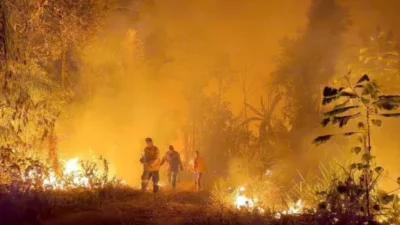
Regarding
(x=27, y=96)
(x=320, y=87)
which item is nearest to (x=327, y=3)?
(x=320, y=87)

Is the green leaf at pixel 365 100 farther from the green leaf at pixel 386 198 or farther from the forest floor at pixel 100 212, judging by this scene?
the forest floor at pixel 100 212

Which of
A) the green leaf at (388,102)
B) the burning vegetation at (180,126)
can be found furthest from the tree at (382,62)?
the green leaf at (388,102)

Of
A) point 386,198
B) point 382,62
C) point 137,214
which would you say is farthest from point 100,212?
point 382,62

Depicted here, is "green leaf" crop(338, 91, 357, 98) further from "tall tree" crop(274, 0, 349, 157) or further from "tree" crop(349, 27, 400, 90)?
"tall tree" crop(274, 0, 349, 157)

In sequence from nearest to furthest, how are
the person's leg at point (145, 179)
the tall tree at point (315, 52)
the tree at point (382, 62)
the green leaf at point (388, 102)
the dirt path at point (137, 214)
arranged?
1. the green leaf at point (388, 102)
2. the dirt path at point (137, 214)
3. the person's leg at point (145, 179)
4. the tree at point (382, 62)
5. the tall tree at point (315, 52)

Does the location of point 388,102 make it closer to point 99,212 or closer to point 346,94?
point 346,94

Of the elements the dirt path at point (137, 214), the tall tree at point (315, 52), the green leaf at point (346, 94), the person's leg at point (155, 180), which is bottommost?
the dirt path at point (137, 214)

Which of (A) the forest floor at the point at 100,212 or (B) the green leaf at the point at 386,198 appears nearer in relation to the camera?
(B) the green leaf at the point at 386,198

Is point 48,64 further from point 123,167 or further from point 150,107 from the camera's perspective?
point 150,107

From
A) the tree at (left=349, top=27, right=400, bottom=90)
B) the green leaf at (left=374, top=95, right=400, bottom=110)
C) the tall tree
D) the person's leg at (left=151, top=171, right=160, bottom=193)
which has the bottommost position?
the person's leg at (left=151, top=171, right=160, bottom=193)

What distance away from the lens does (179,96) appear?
39.0 m

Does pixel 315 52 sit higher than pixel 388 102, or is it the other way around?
pixel 315 52

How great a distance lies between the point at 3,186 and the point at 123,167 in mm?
20605

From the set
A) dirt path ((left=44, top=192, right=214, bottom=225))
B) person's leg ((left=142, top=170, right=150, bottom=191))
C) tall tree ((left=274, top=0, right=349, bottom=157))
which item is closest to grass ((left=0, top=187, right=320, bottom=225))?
dirt path ((left=44, top=192, right=214, bottom=225))
